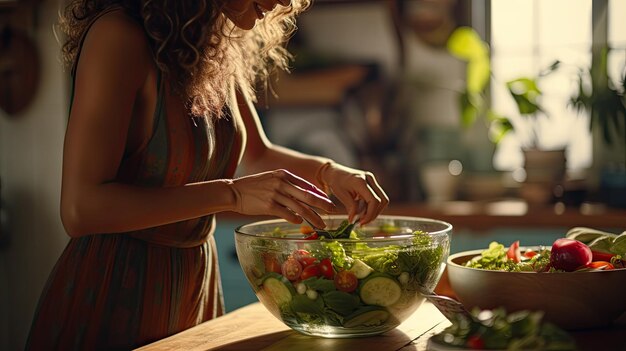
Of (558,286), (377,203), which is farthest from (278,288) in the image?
(558,286)

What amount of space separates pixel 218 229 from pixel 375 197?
1.98m

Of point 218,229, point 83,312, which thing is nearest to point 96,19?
point 83,312

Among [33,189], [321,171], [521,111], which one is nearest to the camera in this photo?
[321,171]

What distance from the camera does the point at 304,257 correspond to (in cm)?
127

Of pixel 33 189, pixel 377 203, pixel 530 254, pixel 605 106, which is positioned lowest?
pixel 33 189

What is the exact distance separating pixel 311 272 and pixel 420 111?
8.55ft

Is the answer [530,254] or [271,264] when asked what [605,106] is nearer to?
[530,254]

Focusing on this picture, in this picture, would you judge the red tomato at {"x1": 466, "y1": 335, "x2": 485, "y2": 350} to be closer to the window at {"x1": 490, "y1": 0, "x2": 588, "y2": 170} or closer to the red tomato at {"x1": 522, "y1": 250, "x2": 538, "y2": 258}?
the red tomato at {"x1": 522, "y1": 250, "x2": 538, "y2": 258}

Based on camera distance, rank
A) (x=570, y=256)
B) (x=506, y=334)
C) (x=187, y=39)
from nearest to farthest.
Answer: (x=506, y=334)
(x=570, y=256)
(x=187, y=39)

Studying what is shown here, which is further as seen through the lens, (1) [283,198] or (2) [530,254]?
(2) [530,254]

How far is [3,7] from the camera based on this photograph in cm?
388

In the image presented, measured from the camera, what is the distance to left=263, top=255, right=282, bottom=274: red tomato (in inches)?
51.3

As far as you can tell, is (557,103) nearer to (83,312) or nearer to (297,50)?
(297,50)

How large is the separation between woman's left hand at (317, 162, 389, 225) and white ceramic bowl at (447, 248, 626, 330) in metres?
0.23
